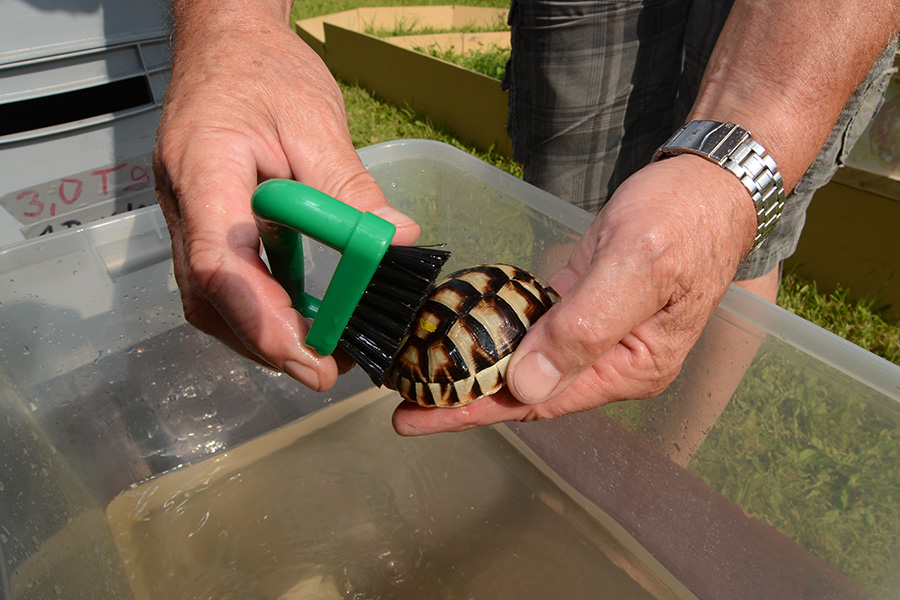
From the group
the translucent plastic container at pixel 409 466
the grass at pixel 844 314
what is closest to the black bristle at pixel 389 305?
the translucent plastic container at pixel 409 466

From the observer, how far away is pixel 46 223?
2387 millimetres

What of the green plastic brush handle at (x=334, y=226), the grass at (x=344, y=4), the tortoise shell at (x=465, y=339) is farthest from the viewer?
the grass at (x=344, y=4)

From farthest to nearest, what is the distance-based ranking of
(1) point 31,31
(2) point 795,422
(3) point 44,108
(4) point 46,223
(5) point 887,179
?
(5) point 887,179
(4) point 46,223
(3) point 44,108
(1) point 31,31
(2) point 795,422

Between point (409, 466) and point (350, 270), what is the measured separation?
52.2 inches

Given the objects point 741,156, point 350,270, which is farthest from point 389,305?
point 741,156

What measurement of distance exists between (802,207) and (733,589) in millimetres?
1217

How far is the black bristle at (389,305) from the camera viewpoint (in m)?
1.20

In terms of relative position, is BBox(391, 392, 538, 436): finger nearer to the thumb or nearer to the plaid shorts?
the thumb

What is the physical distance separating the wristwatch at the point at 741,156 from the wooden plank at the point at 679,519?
96 cm

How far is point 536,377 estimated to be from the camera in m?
1.38

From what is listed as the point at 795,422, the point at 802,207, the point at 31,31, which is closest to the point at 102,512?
the point at 31,31

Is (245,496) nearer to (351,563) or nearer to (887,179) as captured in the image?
(351,563)

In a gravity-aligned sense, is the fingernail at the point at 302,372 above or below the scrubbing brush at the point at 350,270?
below

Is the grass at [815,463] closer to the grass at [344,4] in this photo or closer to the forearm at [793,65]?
the forearm at [793,65]
